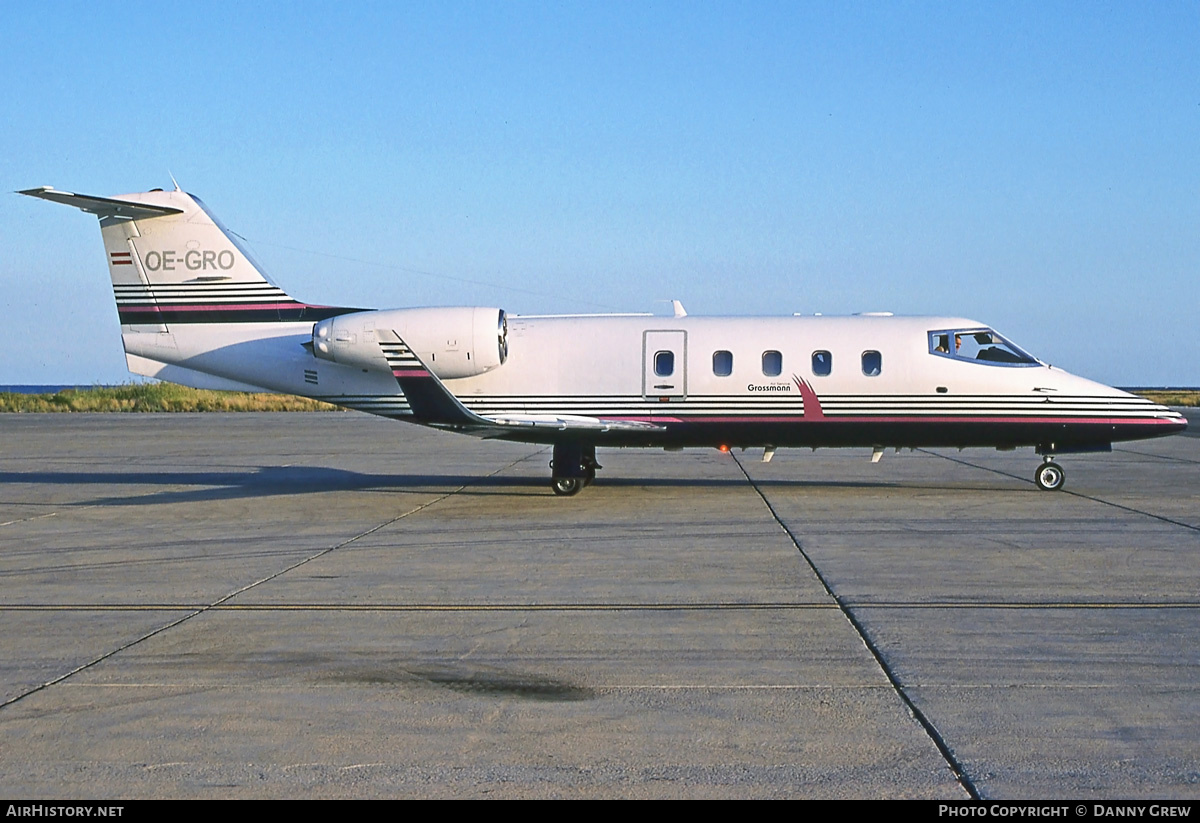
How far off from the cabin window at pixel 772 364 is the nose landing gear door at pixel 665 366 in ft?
3.88

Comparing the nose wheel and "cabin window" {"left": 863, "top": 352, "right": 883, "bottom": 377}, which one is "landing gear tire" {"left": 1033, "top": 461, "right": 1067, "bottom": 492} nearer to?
"cabin window" {"left": 863, "top": 352, "right": 883, "bottom": 377}

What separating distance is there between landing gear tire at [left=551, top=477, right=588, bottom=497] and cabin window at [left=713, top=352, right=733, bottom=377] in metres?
2.62

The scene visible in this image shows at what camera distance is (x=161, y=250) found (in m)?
18.1

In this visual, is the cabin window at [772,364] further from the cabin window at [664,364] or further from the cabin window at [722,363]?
the cabin window at [664,364]

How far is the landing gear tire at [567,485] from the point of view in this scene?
1725 centimetres

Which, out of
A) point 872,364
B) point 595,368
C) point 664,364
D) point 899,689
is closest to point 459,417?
point 595,368

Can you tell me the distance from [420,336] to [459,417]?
5.18 feet

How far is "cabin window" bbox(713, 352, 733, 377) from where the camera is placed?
1716 cm

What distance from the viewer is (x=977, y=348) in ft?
56.0

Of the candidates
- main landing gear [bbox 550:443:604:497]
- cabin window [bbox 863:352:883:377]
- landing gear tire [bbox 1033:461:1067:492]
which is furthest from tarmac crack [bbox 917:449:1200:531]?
main landing gear [bbox 550:443:604:497]

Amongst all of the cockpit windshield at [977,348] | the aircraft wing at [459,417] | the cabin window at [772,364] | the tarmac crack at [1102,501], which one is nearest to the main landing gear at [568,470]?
the aircraft wing at [459,417]

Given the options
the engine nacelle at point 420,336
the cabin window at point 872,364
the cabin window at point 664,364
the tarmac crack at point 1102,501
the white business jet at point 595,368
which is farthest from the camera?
the cabin window at point 664,364

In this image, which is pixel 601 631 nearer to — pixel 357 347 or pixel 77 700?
pixel 77 700

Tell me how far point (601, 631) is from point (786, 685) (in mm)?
1826
